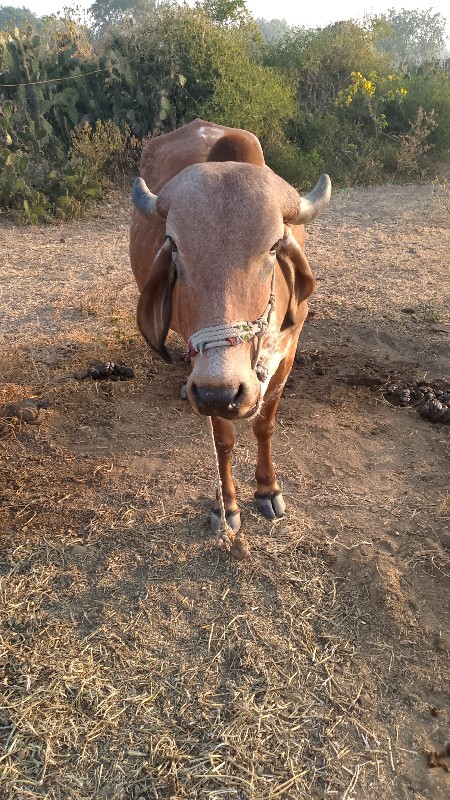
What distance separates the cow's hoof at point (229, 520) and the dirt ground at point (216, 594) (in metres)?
Result: 0.08

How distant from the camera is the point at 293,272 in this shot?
119 inches

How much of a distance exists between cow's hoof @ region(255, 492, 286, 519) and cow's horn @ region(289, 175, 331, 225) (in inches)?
70.5

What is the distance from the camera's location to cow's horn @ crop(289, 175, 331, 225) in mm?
3057

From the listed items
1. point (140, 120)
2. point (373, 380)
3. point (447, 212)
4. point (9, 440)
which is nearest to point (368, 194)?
point (447, 212)

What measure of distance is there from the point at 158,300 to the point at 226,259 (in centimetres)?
87

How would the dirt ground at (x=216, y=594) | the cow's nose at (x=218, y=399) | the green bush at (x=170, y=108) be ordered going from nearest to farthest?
the cow's nose at (x=218, y=399) → the dirt ground at (x=216, y=594) → the green bush at (x=170, y=108)

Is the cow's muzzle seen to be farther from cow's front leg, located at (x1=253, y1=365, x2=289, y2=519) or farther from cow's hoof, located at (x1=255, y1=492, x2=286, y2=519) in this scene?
cow's hoof, located at (x1=255, y1=492, x2=286, y2=519)

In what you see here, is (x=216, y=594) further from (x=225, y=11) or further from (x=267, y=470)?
(x=225, y=11)

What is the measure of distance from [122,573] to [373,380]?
3037 mm

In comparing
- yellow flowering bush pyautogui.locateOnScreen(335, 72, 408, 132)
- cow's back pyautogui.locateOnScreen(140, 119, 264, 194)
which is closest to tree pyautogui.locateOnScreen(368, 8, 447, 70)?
yellow flowering bush pyautogui.locateOnScreen(335, 72, 408, 132)

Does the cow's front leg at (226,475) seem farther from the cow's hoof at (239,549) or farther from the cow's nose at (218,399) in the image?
the cow's nose at (218,399)

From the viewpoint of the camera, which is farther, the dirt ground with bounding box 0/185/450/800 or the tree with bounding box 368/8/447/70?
the tree with bounding box 368/8/447/70

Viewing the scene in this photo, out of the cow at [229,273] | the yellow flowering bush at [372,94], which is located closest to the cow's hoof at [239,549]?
the cow at [229,273]

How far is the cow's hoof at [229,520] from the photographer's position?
12.2 ft
